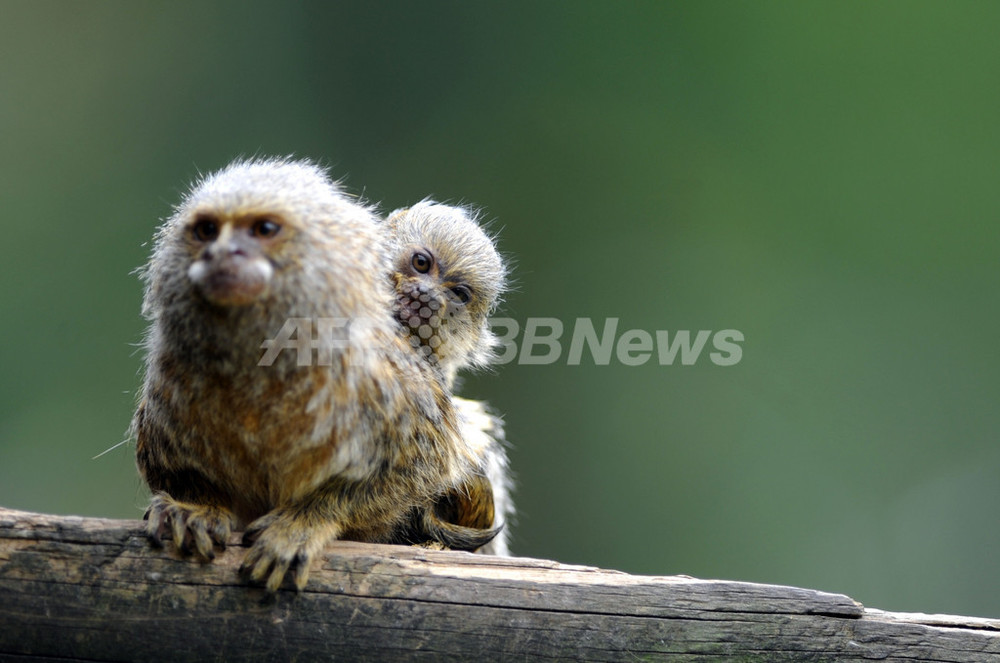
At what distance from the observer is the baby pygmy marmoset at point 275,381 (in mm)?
2566

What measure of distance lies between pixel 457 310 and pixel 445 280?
133mm

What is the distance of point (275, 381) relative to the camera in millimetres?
2627

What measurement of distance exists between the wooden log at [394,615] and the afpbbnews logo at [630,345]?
2.74 metres

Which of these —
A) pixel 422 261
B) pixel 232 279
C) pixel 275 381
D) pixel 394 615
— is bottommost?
pixel 394 615

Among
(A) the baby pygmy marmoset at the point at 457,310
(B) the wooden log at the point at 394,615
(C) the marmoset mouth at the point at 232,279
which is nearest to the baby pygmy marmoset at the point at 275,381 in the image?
(C) the marmoset mouth at the point at 232,279

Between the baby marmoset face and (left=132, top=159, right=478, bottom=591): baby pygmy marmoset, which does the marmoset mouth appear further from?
the baby marmoset face

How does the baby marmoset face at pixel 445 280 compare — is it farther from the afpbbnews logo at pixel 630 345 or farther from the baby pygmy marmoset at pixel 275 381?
the afpbbnews logo at pixel 630 345

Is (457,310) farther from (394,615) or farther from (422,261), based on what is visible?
(394,615)

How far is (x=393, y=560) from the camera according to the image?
272cm

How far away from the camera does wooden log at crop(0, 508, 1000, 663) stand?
259cm

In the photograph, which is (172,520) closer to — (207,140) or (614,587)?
(614,587)

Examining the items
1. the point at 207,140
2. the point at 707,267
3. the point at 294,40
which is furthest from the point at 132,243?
the point at 707,267

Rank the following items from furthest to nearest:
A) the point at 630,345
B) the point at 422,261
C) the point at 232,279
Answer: the point at 630,345
the point at 422,261
the point at 232,279

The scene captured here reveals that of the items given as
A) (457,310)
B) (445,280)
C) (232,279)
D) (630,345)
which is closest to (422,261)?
(445,280)
